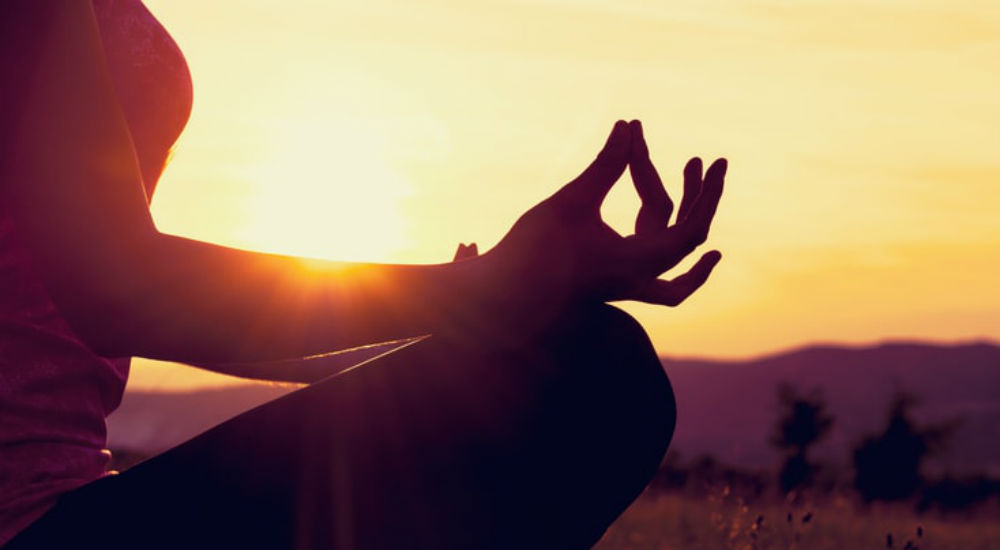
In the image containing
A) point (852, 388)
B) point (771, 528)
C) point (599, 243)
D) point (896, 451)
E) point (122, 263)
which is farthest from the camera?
point (852, 388)

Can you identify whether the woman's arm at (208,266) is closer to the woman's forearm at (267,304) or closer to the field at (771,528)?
the woman's forearm at (267,304)

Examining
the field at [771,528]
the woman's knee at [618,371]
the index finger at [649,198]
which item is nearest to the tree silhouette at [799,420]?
the field at [771,528]

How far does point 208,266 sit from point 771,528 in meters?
4.98

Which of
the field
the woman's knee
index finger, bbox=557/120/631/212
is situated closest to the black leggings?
the woman's knee

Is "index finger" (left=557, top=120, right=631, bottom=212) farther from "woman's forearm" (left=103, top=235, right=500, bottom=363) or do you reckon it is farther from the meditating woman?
"woman's forearm" (left=103, top=235, right=500, bottom=363)

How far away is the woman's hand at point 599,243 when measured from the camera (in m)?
2.22

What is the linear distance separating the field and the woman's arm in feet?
13.4

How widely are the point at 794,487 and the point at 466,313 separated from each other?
20.6ft

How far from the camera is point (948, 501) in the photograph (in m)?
14.0

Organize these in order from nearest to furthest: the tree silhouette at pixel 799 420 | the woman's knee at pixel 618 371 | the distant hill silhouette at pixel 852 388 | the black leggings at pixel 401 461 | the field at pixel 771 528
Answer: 1. the black leggings at pixel 401 461
2. the woman's knee at pixel 618 371
3. the field at pixel 771 528
4. the tree silhouette at pixel 799 420
5. the distant hill silhouette at pixel 852 388

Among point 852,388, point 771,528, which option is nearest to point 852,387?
point 852,388

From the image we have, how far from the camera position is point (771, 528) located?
22.1ft

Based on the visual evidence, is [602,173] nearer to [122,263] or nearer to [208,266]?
[208,266]

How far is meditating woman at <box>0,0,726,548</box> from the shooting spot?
215 cm
